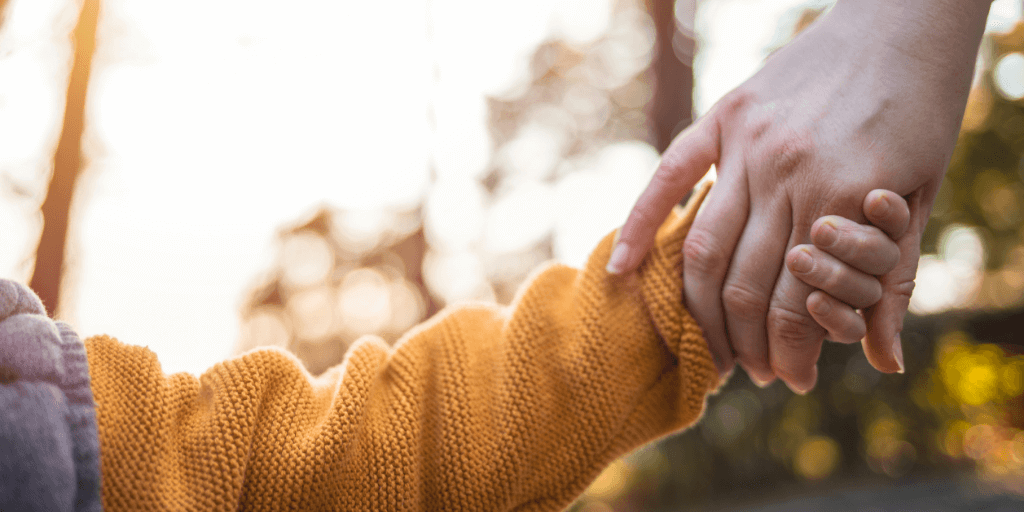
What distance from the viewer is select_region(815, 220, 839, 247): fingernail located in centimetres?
74

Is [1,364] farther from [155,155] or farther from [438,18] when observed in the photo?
[438,18]

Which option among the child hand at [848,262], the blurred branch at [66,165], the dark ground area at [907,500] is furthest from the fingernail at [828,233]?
the blurred branch at [66,165]

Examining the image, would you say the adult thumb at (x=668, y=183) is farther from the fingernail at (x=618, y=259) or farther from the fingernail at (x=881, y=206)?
the fingernail at (x=881, y=206)

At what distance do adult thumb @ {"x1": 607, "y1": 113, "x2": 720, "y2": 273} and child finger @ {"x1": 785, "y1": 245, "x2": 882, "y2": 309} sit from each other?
0.67 ft

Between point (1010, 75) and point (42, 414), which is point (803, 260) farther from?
point (1010, 75)

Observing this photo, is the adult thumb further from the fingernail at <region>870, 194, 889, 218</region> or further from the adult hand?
the fingernail at <region>870, 194, 889, 218</region>

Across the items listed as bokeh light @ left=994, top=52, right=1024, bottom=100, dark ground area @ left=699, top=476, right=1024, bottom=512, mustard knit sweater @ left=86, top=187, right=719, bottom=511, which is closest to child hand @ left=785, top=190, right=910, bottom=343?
mustard knit sweater @ left=86, top=187, right=719, bottom=511

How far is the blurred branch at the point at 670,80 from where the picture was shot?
4023 millimetres

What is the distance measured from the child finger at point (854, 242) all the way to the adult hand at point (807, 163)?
0.03 meters

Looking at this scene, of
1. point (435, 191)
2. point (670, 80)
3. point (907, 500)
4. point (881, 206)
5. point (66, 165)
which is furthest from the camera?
point (435, 191)

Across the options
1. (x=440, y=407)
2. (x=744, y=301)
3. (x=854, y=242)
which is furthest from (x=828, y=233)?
(x=440, y=407)

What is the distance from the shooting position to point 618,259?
84cm

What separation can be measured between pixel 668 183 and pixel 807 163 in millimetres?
205

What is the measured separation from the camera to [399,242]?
4.86 m
